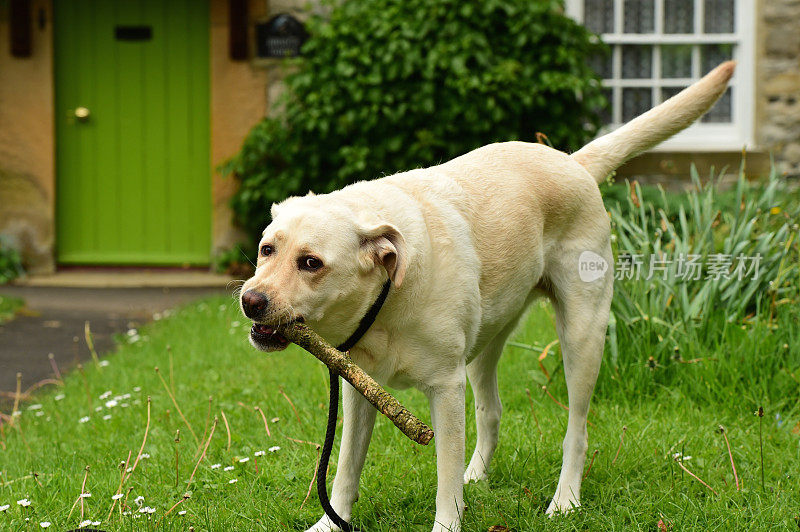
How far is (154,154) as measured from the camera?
9.01 meters

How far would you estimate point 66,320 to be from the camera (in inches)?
277

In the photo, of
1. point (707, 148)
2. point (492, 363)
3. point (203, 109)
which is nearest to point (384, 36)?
point (203, 109)

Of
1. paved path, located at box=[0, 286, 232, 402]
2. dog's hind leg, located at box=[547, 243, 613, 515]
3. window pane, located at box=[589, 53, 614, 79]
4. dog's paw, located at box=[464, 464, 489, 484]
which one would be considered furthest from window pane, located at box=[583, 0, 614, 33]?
dog's paw, located at box=[464, 464, 489, 484]

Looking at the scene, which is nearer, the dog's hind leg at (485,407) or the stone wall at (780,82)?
the dog's hind leg at (485,407)

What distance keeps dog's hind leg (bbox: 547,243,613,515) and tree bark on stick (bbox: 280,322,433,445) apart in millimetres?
960

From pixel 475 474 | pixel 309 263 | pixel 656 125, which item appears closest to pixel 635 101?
pixel 656 125

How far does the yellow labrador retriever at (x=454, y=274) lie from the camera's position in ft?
Result: 7.69

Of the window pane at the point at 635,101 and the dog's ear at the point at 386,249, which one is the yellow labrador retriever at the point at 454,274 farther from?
the window pane at the point at 635,101

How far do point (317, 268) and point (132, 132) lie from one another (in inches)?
286

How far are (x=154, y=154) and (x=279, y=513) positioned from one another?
21.9ft

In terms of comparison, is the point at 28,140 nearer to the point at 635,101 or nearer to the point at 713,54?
the point at 635,101

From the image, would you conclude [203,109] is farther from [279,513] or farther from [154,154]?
[279,513]

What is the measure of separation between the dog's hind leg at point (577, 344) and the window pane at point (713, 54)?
6644mm

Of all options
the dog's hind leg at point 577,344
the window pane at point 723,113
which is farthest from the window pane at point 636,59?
the dog's hind leg at point 577,344
